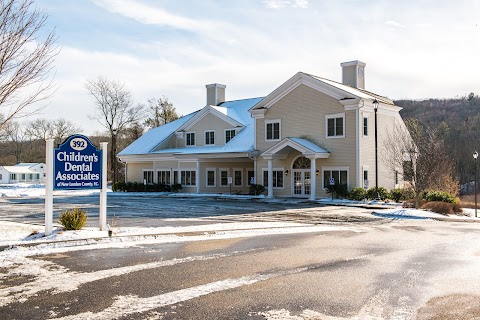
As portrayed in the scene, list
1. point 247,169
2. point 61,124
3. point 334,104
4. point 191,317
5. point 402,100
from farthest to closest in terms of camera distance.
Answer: point 402,100
point 61,124
point 247,169
point 334,104
point 191,317

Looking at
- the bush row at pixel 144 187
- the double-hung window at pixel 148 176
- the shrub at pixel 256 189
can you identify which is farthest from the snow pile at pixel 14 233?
the double-hung window at pixel 148 176

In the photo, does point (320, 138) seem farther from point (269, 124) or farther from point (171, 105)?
point (171, 105)

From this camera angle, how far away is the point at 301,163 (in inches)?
1256

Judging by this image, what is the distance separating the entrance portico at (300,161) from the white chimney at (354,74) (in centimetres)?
733

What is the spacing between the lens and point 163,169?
41031 mm

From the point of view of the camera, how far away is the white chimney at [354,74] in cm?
3516

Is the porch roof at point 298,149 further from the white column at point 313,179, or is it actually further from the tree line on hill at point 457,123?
the tree line on hill at point 457,123

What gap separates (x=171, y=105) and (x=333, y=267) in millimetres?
57762

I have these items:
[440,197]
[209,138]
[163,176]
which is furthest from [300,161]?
[163,176]

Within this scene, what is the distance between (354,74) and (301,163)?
8.59 m

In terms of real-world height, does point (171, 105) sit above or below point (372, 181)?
above

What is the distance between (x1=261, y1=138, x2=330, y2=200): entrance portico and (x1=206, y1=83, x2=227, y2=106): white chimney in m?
13.9

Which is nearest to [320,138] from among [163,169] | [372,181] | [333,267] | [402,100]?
[372,181]

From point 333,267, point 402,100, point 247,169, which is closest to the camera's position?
point 333,267
